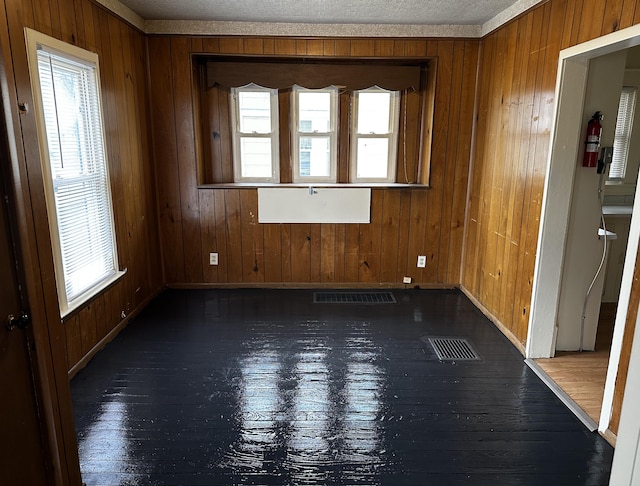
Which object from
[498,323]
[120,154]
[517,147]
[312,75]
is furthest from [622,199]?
[120,154]

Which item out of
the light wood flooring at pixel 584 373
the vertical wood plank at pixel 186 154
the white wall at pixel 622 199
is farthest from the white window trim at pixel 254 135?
the white wall at pixel 622 199

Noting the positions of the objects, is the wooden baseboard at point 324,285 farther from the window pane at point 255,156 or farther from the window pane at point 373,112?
the window pane at point 373,112

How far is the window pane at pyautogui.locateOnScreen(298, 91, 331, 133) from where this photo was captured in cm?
422

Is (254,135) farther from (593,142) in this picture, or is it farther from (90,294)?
(593,142)

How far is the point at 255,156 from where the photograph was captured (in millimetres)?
4328

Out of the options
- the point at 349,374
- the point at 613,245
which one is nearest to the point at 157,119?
the point at 349,374

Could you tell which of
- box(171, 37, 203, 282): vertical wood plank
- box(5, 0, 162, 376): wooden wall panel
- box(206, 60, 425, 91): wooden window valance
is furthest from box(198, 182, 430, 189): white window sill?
box(206, 60, 425, 91): wooden window valance

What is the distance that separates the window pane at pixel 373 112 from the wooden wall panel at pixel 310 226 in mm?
261

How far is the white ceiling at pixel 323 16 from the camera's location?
324 centimetres

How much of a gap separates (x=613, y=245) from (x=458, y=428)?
8.82 feet

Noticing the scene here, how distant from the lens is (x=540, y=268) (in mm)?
2883

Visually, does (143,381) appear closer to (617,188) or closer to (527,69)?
(527,69)

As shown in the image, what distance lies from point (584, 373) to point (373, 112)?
279 centimetres

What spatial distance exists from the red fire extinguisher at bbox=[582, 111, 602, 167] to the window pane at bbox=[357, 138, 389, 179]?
76.0 inches
